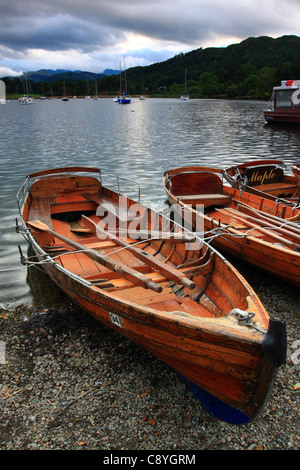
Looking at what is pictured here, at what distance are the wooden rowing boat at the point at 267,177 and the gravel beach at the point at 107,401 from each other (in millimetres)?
7059

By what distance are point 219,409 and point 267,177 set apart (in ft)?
35.8

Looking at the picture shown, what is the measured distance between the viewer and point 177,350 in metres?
4.65

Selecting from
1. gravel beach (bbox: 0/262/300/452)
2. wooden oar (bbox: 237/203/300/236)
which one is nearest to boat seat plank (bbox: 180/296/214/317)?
gravel beach (bbox: 0/262/300/452)

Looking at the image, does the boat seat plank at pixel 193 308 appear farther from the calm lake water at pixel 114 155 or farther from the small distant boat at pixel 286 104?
the small distant boat at pixel 286 104

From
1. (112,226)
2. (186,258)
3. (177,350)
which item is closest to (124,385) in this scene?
(177,350)

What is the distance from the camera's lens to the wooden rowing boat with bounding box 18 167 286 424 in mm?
4039

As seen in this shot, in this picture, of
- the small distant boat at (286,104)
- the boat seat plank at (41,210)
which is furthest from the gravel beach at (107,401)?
the small distant boat at (286,104)

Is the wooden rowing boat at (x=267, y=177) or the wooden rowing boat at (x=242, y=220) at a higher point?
the wooden rowing boat at (x=267, y=177)

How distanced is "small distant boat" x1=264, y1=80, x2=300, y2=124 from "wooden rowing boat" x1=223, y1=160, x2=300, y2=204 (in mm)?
27482

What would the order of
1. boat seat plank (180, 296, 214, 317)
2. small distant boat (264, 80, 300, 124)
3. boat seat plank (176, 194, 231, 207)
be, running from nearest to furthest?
boat seat plank (180, 296, 214, 317), boat seat plank (176, 194, 231, 207), small distant boat (264, 80, 300, 124)

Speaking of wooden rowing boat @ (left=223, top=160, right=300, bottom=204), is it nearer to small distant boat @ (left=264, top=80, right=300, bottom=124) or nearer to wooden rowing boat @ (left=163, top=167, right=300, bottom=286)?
wooden rowing boat @ (left=163, top=167, right=300, bottom=286)

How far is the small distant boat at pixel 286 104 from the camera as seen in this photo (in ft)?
119

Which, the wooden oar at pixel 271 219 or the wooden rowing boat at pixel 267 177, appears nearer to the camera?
the wooden oar at pixel 271 219

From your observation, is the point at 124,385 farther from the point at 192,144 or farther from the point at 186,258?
the point at 192,144
